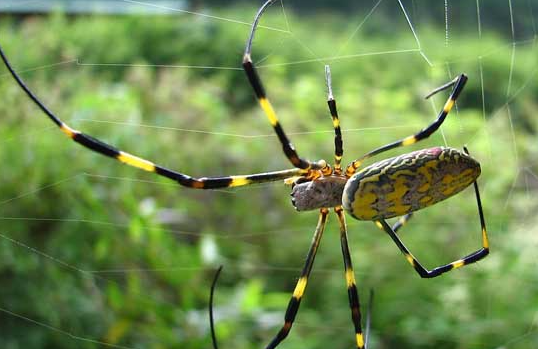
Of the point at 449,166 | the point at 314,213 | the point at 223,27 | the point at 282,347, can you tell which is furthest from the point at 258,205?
the point at 449,166

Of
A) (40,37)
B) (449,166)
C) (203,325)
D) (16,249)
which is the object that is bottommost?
(203,325)

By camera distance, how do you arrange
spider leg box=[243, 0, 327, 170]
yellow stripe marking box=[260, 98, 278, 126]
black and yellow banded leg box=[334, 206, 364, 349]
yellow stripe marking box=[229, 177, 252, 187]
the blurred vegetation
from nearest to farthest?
1. spider leg box=[243, 0, 327, 170]
2. yellow stripe marking box=[260, 98, 278, 126]
3. yellow stripe marking box=[229, 177, 252, 187]
4. black and yellow banded leg box=[334, 206, 364, 349]
5. the blurred vegetation

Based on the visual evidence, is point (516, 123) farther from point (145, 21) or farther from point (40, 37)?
point (40, 37)

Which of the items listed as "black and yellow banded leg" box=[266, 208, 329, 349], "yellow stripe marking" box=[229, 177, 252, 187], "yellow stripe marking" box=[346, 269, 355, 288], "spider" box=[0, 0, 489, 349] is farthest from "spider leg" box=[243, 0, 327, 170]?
"yellow stripe marking" box=[346, 269, 355, 288]

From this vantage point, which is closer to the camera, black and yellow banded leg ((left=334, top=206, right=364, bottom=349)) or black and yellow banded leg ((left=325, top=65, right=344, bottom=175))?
black and yellow banded leg ((left=325, top=65, right=344, bottom=175))

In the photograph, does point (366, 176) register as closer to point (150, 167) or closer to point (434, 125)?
point (434, 125)

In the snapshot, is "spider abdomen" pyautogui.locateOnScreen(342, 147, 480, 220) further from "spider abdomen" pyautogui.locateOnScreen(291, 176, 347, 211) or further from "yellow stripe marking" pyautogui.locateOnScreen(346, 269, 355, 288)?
"yellow stripe marking" pyautogui.locateOnScreen(346, 269, 355, 288)

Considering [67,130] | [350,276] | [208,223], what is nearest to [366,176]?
[350,276]
